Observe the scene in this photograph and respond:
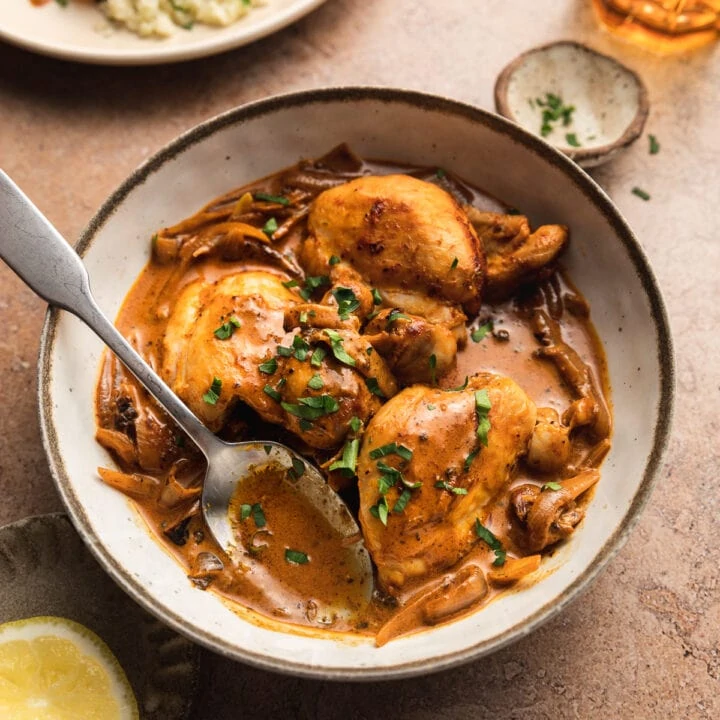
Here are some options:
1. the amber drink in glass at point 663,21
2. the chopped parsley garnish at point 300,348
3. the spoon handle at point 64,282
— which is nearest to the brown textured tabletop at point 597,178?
the amber drink in glass at point 663,21

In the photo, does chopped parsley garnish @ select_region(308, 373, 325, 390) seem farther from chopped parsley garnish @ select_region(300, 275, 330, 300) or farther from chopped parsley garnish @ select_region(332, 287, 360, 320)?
chopped parsley garnish @ select_region(300, 275, 330, 300)

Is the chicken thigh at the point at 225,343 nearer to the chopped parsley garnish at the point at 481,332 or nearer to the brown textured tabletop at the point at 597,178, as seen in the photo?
the chopped parsley garnish at the point at 481,332

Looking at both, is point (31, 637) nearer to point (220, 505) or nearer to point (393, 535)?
point (220, 505)

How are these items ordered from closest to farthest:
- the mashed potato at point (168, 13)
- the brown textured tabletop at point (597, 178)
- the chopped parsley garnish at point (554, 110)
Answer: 1. the brown textured tabletop at point (597, 178)
2. the chopped parsley garnish at point (554, 110)
3. the mashed potato at point (168, 13)

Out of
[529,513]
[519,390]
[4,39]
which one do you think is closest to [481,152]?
[519,390]

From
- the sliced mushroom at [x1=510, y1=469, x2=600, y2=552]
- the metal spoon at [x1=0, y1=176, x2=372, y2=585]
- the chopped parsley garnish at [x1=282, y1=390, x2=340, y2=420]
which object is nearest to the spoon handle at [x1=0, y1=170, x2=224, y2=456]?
the metal spoon at [x1=0, y1=176, x2=372, y2=585]

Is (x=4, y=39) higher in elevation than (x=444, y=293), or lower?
lower

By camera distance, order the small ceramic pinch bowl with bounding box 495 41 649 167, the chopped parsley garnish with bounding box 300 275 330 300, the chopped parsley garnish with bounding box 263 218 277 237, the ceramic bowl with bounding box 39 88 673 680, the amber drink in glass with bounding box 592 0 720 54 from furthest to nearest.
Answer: the amber drink in glass with bounding box 592 0 720 54
the small ceramic pinch bowl with bounding box 495 41 649 167
the chopped parsley garnish with bounding box 263 218 277 237
the chopped parsley garnish with bounding box 300 275 330 300
the ceramic bowl with bounding box 39 88 673 680
